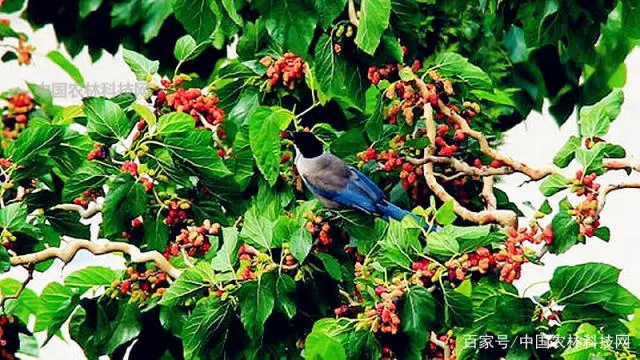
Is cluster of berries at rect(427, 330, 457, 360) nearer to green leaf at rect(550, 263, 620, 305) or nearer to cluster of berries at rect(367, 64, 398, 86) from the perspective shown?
green leaf at rect(550, 263, 620, 305)

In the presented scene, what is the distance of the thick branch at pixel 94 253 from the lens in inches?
69.6

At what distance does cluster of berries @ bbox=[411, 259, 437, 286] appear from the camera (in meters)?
1.59

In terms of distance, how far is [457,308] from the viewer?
5.19ft

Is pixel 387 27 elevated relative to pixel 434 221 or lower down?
elevated

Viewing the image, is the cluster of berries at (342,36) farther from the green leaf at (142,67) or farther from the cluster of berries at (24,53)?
the cluster of berries at (24,53)

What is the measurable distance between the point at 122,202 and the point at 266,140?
0.20m

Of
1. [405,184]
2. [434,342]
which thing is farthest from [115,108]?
[434,342]

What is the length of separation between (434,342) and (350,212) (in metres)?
0.20

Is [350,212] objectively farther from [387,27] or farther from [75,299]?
[75,299]

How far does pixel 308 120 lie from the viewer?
2092 millimetres

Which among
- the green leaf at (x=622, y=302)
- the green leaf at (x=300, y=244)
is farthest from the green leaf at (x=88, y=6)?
the green leaf at (x=622, y=302)

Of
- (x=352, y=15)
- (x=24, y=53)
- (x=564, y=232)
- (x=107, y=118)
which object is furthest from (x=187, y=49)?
(x=24, y=53)

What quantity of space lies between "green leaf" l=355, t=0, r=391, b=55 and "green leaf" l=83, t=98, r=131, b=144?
0.35 metres

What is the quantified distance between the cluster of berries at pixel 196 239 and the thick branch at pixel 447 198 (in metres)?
0.27
